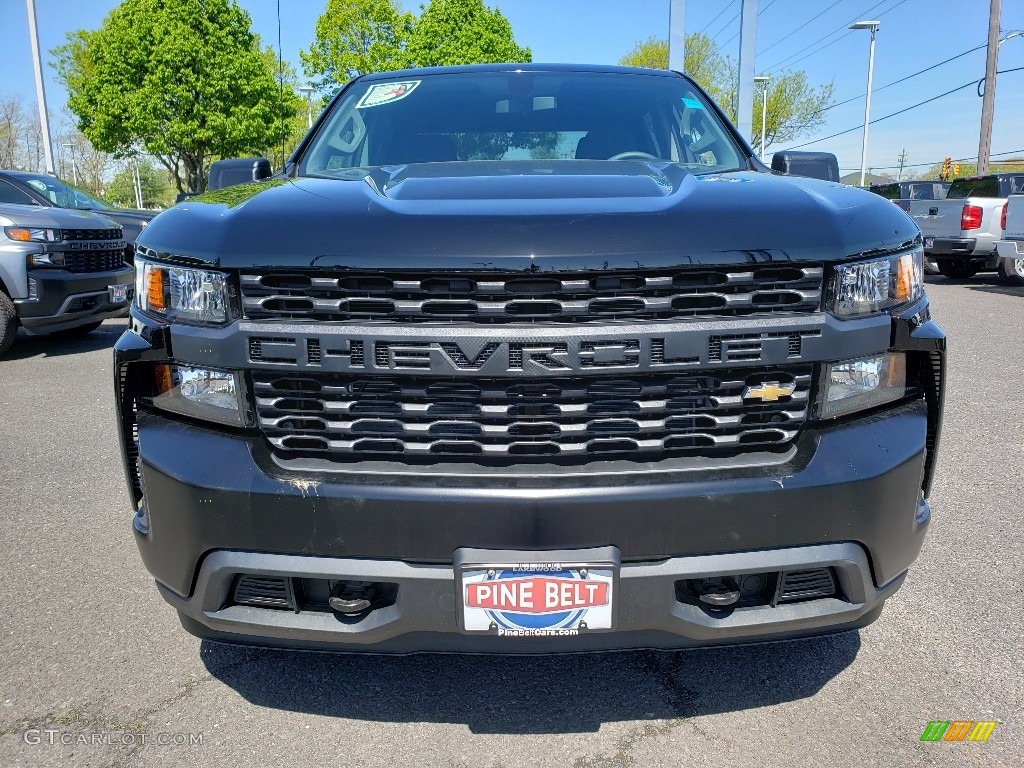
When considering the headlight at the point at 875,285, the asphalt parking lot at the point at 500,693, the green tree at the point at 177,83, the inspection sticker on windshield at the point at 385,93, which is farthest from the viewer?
the green tree at the point at 177,83

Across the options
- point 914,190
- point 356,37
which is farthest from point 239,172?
point 356,37

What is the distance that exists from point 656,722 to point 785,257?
1.27 metres

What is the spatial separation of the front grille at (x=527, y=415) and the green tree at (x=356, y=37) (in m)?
35.2

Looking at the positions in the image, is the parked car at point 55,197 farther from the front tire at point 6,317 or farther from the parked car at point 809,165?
the parked car at point 809,165

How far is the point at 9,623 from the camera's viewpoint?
2689 mm

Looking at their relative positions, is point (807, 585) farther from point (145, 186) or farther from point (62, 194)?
point (145, 186)

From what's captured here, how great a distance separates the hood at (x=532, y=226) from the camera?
5.62 ft

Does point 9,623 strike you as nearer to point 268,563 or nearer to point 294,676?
point 294,676

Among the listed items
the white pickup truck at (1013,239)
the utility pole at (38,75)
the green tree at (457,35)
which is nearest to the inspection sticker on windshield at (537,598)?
the white pickup truck at (1013,239)

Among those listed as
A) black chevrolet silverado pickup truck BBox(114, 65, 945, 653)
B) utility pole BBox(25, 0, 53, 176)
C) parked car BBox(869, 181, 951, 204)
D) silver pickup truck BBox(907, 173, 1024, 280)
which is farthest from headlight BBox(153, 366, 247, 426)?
utility pole BBox(25, 0, 53, 176)

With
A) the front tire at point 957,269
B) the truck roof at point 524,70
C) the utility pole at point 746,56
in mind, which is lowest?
the front tire at point 957,269

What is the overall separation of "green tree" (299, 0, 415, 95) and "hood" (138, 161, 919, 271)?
3487 cm

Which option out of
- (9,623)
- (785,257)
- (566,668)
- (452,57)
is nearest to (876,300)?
(785,257)

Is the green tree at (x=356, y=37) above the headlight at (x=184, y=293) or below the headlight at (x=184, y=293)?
above
